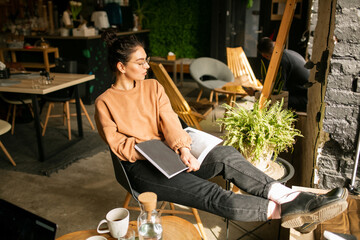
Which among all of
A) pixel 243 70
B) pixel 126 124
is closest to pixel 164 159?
pixel 126 124

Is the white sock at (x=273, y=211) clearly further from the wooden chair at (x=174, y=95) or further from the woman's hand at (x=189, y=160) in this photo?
the wooden chair at (x=174, y=95)

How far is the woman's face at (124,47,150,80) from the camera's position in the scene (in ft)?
6.29

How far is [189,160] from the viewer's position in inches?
71.4

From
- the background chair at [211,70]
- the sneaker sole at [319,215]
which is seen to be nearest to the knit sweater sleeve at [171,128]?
the sneaker sole at [319,215]

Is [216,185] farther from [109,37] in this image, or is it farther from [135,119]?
[109,37]

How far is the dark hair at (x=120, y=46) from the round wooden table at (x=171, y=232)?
972 mm

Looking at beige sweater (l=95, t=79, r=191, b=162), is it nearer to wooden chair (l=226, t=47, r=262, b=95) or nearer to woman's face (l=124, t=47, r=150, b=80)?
woman's face (l=124, t=47, r=150, b=80)

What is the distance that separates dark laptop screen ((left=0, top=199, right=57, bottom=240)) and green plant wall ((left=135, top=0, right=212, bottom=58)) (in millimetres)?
6652

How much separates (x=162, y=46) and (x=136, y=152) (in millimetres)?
6203

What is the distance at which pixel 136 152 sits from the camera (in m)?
1.82

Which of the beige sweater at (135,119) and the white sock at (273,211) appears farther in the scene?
the beige sweater at (135,119)

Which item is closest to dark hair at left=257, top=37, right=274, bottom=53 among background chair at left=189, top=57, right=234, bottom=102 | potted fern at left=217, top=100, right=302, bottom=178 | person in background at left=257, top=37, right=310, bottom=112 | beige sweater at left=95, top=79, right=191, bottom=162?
person in background at left=257, top=37, right=310, bottom=112

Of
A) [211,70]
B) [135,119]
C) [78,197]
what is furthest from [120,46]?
[211,70]

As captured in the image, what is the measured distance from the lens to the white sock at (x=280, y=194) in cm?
156
